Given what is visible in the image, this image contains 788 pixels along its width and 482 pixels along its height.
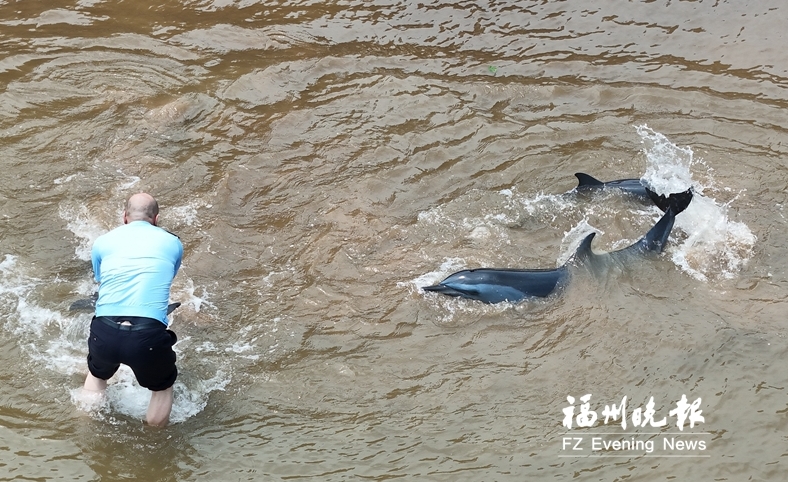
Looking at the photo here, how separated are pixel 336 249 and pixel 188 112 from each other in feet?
9.80

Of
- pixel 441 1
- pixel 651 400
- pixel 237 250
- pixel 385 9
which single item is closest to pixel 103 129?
pixel 237 250

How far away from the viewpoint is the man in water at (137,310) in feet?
16.3

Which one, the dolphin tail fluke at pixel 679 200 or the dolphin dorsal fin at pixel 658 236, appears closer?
the dolphin dorsal fin at pixel 658 236

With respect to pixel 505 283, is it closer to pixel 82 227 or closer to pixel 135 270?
pixel 135 270

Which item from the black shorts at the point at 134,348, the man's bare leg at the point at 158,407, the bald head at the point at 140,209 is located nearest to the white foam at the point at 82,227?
the bald head at the point at 140,209

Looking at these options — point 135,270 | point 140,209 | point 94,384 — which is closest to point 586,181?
point 140,209

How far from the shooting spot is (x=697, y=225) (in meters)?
7.39

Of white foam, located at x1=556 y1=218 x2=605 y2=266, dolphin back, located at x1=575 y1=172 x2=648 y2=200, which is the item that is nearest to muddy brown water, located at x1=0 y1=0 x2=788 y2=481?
white foam, located at x1=556 y1=218 x2=605 y2=266

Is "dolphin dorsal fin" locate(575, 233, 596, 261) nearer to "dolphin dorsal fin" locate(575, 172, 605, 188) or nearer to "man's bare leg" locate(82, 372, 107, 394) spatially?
"dolphin dorsal fin" locate(575, 172, 605, 188)

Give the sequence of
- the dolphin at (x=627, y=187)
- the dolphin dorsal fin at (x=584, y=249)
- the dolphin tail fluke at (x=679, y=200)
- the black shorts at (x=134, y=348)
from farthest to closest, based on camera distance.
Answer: the dolphin at (x=627, y=187), the dolphin tail fluke at (x=679, y=200), the dolphin dorsal fin at (x=584, y=249), the black shorts at (x=134, y=348)

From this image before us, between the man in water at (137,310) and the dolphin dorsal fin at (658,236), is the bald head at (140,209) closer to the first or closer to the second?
the man in water at (137,310)

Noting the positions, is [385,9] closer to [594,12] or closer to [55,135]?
[594,12]

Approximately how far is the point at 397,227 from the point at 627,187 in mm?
2509

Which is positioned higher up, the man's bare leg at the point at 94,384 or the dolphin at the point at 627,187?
the dolphin at the point at 627,187
